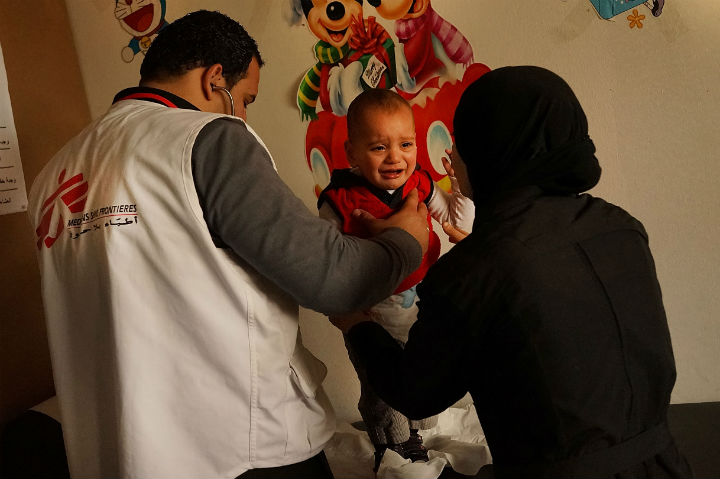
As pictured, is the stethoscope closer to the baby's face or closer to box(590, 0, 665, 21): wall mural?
the baby's face

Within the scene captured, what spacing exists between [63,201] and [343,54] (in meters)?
1.54

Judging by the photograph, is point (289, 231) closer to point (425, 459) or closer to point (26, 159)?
point (425, 459)

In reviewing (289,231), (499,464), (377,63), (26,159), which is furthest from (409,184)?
(26,159)

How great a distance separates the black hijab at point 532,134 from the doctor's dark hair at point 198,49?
0.65 meters

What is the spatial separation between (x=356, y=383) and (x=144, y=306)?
1783 millimetres

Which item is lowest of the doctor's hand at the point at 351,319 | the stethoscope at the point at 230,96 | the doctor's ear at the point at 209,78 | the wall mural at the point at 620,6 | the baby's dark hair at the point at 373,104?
the doctor's hand at the point at 351,319

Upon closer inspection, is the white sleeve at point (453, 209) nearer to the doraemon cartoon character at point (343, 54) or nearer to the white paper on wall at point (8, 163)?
the doraemon cartoon character at point (343, 54)

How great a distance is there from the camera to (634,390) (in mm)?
1140

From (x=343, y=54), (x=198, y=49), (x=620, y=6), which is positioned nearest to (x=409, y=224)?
(x=198, y=49)

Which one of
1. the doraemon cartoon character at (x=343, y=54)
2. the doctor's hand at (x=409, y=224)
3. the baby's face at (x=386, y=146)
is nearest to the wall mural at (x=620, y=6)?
the doraemon cartoon character at (x=343, y=54)

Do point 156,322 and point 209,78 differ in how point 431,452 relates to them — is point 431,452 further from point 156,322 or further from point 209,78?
point 209,78

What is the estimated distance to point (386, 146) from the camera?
2.08 m

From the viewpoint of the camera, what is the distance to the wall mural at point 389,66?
101 inches

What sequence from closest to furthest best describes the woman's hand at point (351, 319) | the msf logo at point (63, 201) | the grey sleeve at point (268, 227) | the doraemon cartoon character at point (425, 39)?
the grey sleeve at point (268, 227) < the msf logo at point (63, 201) < the woman's hand at point (351, 319) < the doraemon cartoon character at point (425, 39)
